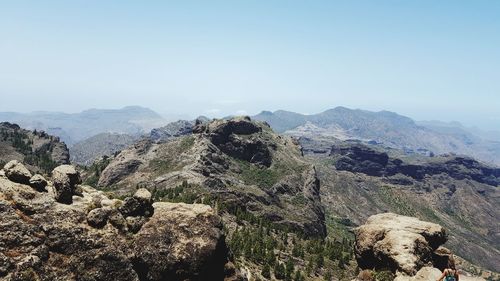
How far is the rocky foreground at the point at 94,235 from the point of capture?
49.2m

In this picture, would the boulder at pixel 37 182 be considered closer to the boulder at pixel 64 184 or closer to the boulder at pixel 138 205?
the boulder at pixel 64 184

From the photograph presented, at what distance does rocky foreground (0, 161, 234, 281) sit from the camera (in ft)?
161

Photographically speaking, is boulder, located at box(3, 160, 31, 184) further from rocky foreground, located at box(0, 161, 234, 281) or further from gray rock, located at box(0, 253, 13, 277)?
gray rock, located at box(0, 253, 13, 277)

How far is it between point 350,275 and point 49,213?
4295 inches

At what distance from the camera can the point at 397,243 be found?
234 ft

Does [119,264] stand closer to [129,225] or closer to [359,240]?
[129,225]

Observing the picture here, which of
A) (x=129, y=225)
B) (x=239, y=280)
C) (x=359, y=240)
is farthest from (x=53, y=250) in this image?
(x=359, y=240)

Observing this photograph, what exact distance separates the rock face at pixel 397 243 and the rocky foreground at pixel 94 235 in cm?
2608

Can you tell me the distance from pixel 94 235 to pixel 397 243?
46.4 meters

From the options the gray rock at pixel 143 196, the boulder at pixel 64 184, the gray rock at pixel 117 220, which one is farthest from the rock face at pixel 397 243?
the boulder at pixel 64 184

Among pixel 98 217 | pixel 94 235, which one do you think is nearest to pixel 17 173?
pixel 98 217

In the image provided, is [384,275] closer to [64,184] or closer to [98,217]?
[98,217]

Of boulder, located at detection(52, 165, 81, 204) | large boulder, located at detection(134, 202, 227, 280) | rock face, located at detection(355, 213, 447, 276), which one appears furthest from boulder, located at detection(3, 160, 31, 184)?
rock face, located at detection(355, 213, 447, 276)

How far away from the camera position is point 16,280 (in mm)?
46312
